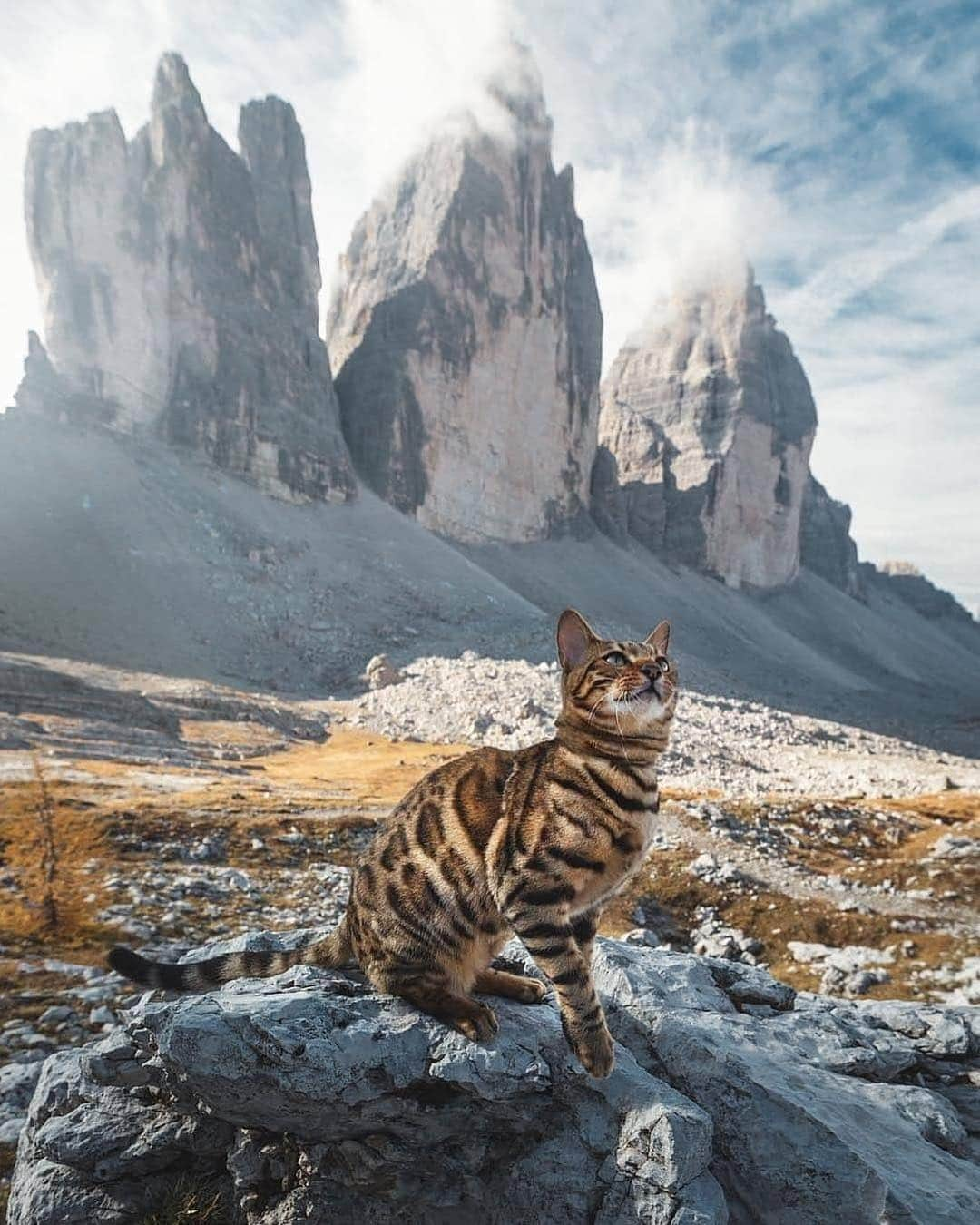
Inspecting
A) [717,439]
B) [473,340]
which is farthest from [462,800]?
[717,439]

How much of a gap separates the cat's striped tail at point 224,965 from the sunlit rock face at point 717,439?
119099 millimetres

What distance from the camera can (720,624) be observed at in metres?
104

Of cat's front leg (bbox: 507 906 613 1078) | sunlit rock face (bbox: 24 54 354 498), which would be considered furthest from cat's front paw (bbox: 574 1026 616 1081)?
sunlit rock face (bbox: 24 54 354 498)

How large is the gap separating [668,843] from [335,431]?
80.2 metres

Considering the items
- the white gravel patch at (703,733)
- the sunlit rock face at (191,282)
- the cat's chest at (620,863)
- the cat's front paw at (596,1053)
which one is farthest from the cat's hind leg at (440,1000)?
the sunlit rock face at (191,282)

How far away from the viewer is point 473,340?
10019 centimetres

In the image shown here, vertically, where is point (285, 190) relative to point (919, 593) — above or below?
above

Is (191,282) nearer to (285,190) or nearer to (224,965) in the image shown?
(285,190)

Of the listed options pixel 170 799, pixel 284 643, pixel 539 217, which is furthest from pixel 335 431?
pixel 170 799

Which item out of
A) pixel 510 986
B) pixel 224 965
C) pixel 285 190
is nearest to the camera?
pixel 224 965

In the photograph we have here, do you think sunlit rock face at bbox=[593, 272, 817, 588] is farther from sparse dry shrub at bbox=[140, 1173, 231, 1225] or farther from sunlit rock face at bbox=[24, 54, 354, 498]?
sparse dry shrub at bbox=[140, 1173, 231, 1225]

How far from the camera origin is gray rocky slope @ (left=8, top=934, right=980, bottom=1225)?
3.95m

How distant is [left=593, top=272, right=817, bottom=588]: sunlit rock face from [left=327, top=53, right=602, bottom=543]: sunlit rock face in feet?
63.6

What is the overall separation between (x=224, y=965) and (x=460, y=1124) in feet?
5.52
